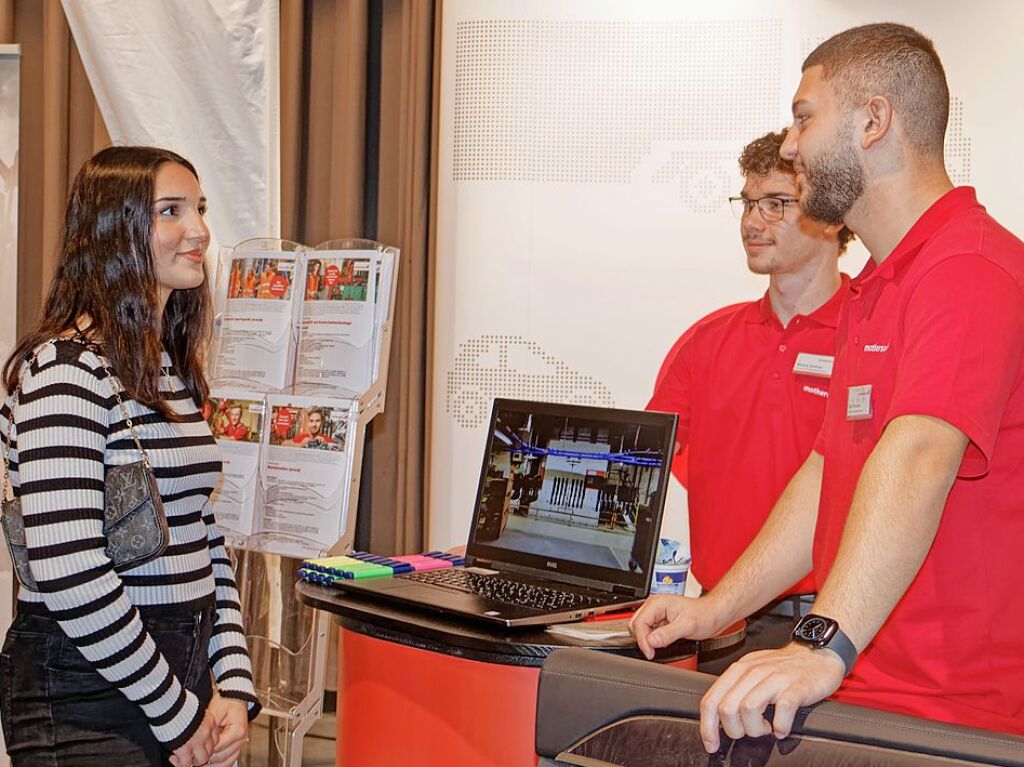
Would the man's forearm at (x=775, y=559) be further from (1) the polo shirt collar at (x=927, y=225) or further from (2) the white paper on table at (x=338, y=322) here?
(2) the white paper on table at (x=338, y=322)

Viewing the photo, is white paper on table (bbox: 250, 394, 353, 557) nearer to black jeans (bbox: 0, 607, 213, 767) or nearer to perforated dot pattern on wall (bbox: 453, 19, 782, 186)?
perforated dot pattern on wall (bbox: 453, 19, 782, 186)

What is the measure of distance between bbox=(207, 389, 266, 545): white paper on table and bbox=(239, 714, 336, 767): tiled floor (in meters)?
0.74

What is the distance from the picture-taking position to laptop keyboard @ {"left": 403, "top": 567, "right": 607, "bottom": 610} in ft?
6.30

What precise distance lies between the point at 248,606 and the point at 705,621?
7.59 ft

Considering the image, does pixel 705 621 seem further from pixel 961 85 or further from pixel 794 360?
pixel 961 85

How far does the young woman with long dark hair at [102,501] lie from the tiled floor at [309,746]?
168 cm

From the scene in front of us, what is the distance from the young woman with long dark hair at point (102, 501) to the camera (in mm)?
1818

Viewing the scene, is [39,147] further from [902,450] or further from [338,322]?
[902,450]

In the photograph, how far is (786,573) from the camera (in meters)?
1.79

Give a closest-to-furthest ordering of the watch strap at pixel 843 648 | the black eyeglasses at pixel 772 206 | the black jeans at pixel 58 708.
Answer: the watch strap at pixel 843 648 < the black jeans at pixel 58 708 < the black eyeglasses at pixel 772 206

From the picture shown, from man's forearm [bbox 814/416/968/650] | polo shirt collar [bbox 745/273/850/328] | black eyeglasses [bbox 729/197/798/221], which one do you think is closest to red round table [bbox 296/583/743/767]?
man's forearm [bbox 814/416/968/650]

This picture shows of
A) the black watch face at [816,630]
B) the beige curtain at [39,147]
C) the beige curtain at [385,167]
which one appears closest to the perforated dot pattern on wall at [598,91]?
the beige curtain at [385,167]

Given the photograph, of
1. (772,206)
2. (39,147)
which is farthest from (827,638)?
(39,147)

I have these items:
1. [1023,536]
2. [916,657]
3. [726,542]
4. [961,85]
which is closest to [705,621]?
[916,657]
